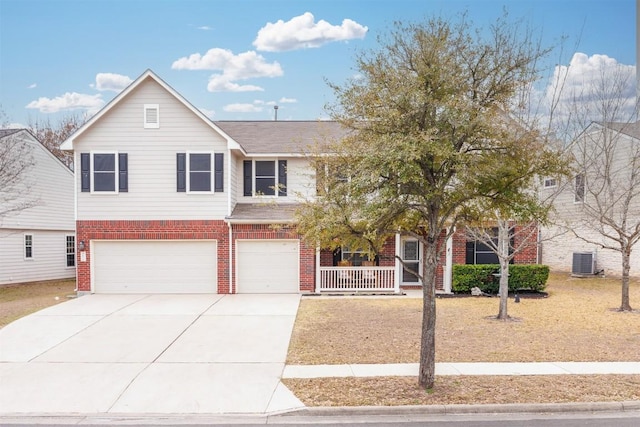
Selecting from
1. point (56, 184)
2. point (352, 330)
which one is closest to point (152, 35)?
point (56, 184)

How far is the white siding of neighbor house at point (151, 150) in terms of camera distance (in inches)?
652

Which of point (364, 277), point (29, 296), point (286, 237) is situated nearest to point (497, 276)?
point (364, 277)

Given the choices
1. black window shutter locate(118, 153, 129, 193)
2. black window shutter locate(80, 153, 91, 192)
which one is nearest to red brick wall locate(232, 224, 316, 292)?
black window shutter locate(118, 153, 129, 193)

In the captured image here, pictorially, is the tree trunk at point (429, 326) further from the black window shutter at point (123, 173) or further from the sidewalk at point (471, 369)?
the black window shutter at point (123, 173)

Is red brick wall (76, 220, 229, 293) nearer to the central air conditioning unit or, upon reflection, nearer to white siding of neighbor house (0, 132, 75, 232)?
white siding of neighbor house (0, 132, 75, 232)

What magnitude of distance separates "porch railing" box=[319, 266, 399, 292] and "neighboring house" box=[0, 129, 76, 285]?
45.0ft

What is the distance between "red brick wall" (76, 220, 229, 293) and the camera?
16.8 m

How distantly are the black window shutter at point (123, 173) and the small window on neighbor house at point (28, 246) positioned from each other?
26.8 ft

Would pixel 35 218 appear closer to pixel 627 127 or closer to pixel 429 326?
pixel 429 326

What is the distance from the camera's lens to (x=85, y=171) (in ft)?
54.7

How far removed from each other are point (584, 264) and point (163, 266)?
62.9 feet

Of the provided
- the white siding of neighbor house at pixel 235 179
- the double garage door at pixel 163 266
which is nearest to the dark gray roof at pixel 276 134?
the white siding of neighbor house at pixel 235 179

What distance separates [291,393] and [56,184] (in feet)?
69.8

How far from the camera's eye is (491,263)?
18.1m
